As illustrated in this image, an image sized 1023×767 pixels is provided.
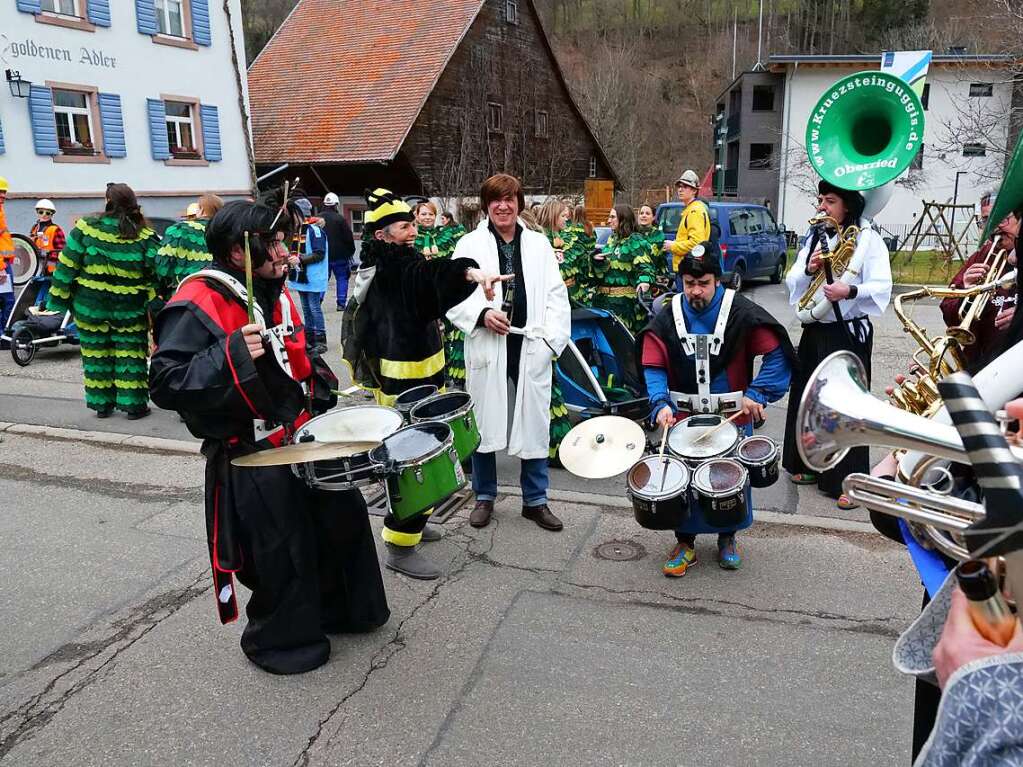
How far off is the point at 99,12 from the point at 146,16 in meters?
1.25

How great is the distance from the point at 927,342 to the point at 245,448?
8.03 ft

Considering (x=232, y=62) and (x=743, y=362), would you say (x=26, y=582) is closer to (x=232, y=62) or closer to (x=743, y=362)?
(x=743, y=362)

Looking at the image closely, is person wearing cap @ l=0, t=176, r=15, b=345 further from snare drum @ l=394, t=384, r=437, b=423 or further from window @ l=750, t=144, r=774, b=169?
window @ l=750, t=144, r=774, b=169

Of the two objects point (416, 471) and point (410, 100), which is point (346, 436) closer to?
point (416, 471)

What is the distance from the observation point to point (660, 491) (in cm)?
369

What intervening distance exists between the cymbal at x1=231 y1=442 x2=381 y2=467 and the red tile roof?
2043cm

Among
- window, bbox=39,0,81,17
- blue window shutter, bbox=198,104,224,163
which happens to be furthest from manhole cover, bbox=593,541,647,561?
blue window shutter, bbox=198,104,224,163

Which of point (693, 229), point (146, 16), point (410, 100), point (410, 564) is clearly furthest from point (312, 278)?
point (410, 100)

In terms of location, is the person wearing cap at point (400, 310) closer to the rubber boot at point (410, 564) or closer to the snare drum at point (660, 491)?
the rubber boot at point (410, 564)

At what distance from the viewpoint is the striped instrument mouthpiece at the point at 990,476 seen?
3.24 ft

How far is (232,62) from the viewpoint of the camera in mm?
20453

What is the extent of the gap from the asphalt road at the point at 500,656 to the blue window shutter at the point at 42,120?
14.0 metres

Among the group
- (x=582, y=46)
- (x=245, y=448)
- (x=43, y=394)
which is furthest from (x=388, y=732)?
(x=582, y=46)

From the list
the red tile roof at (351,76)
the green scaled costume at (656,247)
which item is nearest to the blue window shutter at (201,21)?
the red tile roof at (351,76)
